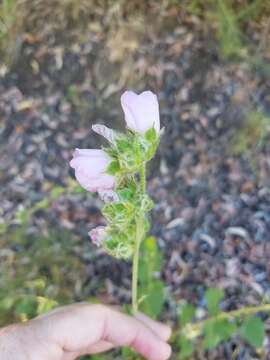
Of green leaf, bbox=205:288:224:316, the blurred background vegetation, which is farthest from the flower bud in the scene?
the blurred background vegetation

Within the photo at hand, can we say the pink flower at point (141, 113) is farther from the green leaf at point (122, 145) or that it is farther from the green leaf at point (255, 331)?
the green leaf at point (255, 331)

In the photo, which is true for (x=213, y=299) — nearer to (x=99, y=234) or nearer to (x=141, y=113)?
(x=99, y=234)

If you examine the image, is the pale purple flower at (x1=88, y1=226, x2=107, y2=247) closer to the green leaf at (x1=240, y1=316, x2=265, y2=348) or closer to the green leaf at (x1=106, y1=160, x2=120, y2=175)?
the green leaf at (x1=106, y1=160, x2=120, y2=175)

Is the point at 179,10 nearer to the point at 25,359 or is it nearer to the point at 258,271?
the point at 258,271

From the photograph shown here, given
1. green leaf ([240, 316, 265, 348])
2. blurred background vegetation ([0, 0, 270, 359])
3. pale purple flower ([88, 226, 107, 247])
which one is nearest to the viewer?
pale purple flower ([88, 226, 107, 247])

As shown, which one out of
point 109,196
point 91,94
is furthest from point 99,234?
point 91,94

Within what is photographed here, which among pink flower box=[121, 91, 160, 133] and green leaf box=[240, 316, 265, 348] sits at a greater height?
pink flower box=[121, 91, 160, 133]

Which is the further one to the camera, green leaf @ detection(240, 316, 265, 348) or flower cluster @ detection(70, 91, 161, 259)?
green leaf @ detection(240, 316, 265, 348)
